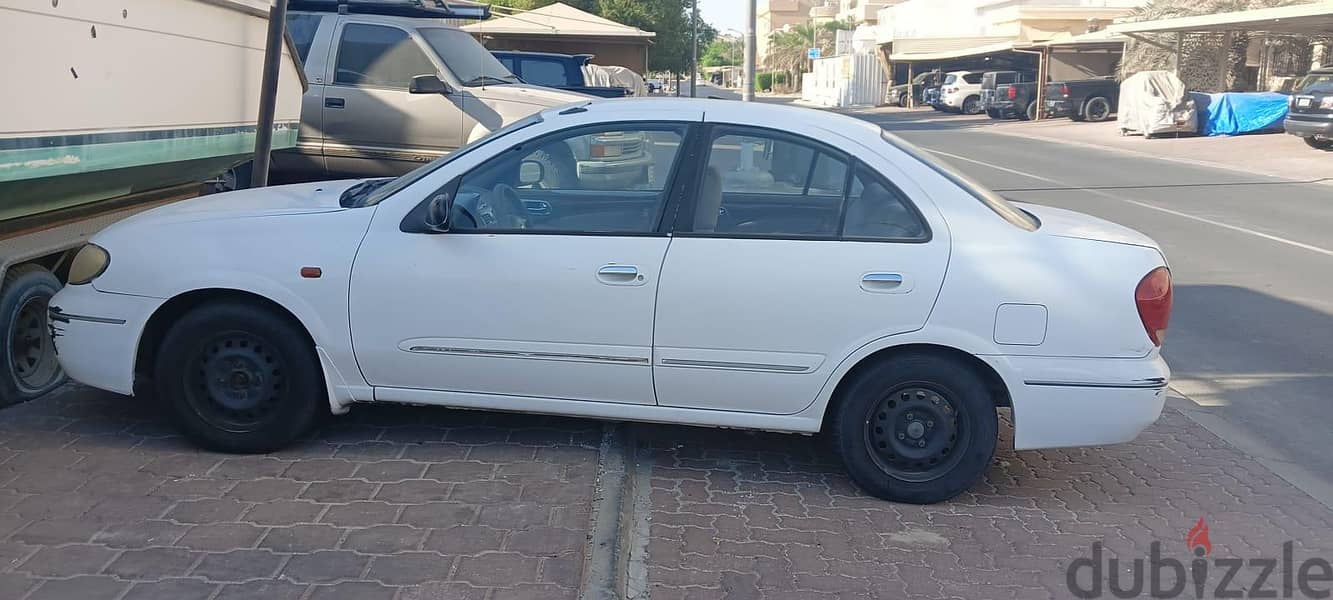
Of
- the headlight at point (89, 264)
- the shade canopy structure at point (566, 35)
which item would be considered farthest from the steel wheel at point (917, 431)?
the shade canopy structure at point (566, 35)

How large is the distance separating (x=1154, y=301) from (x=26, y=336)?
517 centimetres

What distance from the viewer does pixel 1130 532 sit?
4.57 metres

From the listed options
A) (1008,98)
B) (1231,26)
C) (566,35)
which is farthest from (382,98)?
(1008,98)

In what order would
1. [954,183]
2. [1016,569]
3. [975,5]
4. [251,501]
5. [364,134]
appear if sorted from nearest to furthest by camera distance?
[1016,569], [251,501], [954,183], [364,134], [975,5]

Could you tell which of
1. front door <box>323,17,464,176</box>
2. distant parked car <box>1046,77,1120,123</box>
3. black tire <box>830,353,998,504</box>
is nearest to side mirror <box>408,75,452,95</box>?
front door <box>323,17,464,176</box>

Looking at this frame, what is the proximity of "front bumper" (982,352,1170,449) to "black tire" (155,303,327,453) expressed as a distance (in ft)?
9.27

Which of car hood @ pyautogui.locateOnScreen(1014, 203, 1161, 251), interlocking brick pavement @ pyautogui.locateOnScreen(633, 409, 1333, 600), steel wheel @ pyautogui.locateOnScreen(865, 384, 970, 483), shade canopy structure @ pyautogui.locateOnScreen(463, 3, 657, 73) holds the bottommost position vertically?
interlocking brick pavement @ pyautogui.locateOnScreen(633, 409, 1333, 600)

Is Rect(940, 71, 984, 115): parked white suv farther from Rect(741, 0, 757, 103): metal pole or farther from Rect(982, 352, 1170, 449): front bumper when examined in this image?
Rect(982, 352, 1170, 449): front bumper

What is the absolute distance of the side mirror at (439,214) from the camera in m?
4.70

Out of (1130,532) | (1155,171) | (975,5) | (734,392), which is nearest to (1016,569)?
(1130,532)

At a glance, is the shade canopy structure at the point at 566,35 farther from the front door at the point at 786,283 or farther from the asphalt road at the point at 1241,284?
the front door at the point at 786,283

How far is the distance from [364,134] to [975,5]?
193 ft

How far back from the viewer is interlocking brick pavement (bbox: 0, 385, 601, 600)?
3.81m

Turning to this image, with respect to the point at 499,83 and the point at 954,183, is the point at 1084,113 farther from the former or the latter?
the point at 954,183
